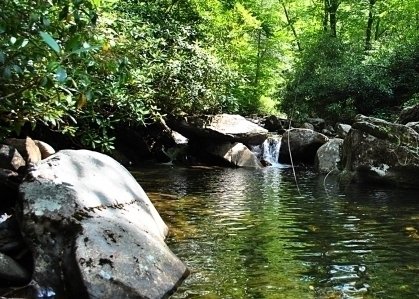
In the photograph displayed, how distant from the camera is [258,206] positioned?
10023mm

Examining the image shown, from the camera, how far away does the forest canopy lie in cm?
702

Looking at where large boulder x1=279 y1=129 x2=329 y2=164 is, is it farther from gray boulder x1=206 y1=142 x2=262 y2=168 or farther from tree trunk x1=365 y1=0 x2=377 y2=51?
tree trunk x1=365 y1=0 x2=377 y2=51

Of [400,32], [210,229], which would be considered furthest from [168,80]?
[400,32]

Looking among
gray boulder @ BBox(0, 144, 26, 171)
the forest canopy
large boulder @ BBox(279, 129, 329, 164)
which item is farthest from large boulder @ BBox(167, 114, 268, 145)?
gray boulder @ BBox(0, 144, 26, 171)

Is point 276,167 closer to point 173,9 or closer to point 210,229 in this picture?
point 173,9

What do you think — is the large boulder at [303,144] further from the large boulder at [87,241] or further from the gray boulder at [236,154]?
the large boulder at [87,241]

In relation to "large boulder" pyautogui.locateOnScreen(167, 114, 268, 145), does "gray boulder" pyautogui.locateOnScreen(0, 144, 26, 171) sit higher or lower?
lower

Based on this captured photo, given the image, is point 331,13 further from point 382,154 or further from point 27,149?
point 27,149

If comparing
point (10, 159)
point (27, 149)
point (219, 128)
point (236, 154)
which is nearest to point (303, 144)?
point (236, 154)

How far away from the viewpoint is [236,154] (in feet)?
59.5

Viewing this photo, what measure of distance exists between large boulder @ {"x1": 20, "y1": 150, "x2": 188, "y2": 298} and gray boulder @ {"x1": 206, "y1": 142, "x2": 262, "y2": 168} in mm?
11576

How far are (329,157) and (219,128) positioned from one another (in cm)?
417

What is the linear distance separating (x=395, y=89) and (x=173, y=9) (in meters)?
10.1

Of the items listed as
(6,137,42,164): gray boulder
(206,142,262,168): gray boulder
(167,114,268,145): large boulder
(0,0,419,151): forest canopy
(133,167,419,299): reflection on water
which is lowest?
(133,167,419,299): reflection on water
